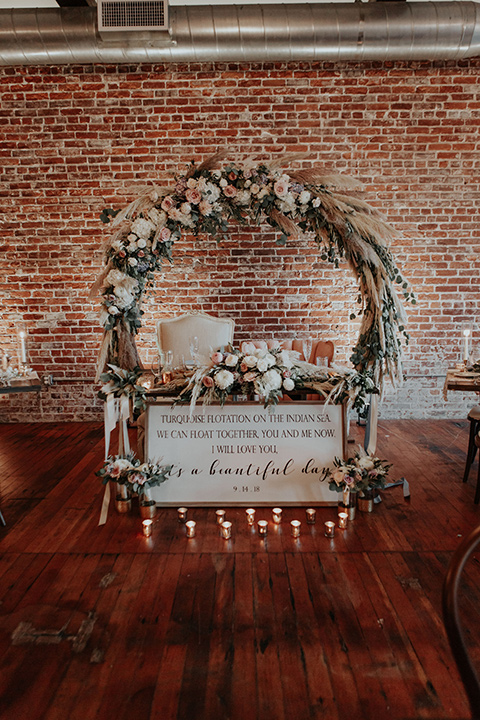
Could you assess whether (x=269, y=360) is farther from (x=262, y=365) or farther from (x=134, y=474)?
(x=134, y=474)

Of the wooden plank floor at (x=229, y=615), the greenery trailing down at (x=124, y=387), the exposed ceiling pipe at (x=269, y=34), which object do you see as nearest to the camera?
the wooden plank floor at (x=229, y=615)

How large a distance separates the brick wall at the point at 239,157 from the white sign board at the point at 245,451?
7.05ft

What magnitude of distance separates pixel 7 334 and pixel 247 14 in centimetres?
387

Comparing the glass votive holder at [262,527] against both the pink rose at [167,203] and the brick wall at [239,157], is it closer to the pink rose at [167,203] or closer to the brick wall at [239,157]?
the pink rose at [167,203]

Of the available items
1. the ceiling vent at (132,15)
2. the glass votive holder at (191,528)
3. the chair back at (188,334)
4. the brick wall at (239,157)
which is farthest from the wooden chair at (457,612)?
the ceiling vent at (132,15)

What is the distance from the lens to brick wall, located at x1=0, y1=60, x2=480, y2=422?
476 centimetres

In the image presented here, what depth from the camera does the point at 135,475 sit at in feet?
9.61

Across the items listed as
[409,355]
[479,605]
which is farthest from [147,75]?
[479,605]

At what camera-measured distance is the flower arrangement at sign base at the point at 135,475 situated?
2.94 metres

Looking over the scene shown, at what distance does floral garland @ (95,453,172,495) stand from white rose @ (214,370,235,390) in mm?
637

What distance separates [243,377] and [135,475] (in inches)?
35.1

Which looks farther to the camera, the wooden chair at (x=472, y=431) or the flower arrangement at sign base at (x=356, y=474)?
the wooden chair at (x=472, y=431)

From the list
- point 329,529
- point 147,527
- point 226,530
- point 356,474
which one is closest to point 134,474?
point 147,527

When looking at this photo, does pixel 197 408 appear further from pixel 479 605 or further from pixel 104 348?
pixel 479 605
